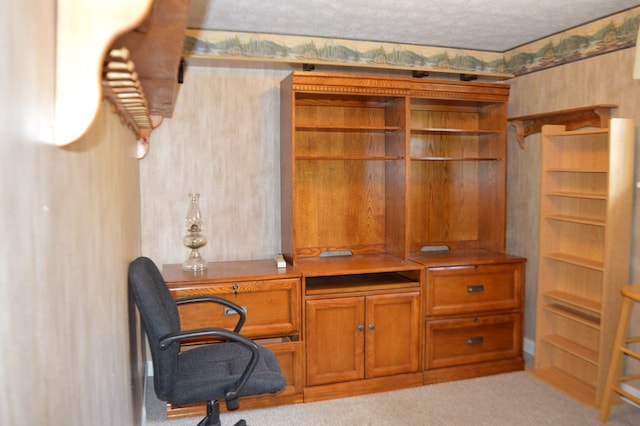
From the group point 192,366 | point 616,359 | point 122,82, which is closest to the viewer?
point 122,82

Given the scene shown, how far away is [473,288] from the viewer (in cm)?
341

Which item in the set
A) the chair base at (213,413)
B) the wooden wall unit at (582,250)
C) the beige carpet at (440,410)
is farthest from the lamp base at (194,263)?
the wooden wall unit at (582,250)

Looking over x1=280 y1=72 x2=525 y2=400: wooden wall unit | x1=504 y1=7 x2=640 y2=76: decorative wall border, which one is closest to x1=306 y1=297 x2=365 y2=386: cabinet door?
x1=280 y1=72 x2=525 y2=400: wooden wall unit

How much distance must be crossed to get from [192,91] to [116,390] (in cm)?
227

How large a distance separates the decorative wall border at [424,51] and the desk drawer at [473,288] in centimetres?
152

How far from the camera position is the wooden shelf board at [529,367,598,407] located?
3.04 meters

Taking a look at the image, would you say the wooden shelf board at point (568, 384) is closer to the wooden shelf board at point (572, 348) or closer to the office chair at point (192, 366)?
the wooden shelf board at point (572, 348)

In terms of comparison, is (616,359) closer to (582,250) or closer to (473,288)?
(582,250)

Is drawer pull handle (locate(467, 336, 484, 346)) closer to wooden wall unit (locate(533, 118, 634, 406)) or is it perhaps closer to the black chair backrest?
wooden wall unit (locate(533, 118, 634, 406))

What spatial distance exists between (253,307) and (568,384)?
2.20 meters

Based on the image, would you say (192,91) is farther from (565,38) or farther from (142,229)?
(565,38)

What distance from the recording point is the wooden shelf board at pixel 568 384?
3.04 m

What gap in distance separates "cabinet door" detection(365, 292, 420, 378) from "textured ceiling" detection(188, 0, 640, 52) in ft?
6.05

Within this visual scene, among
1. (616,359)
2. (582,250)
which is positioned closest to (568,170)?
(582,250)
